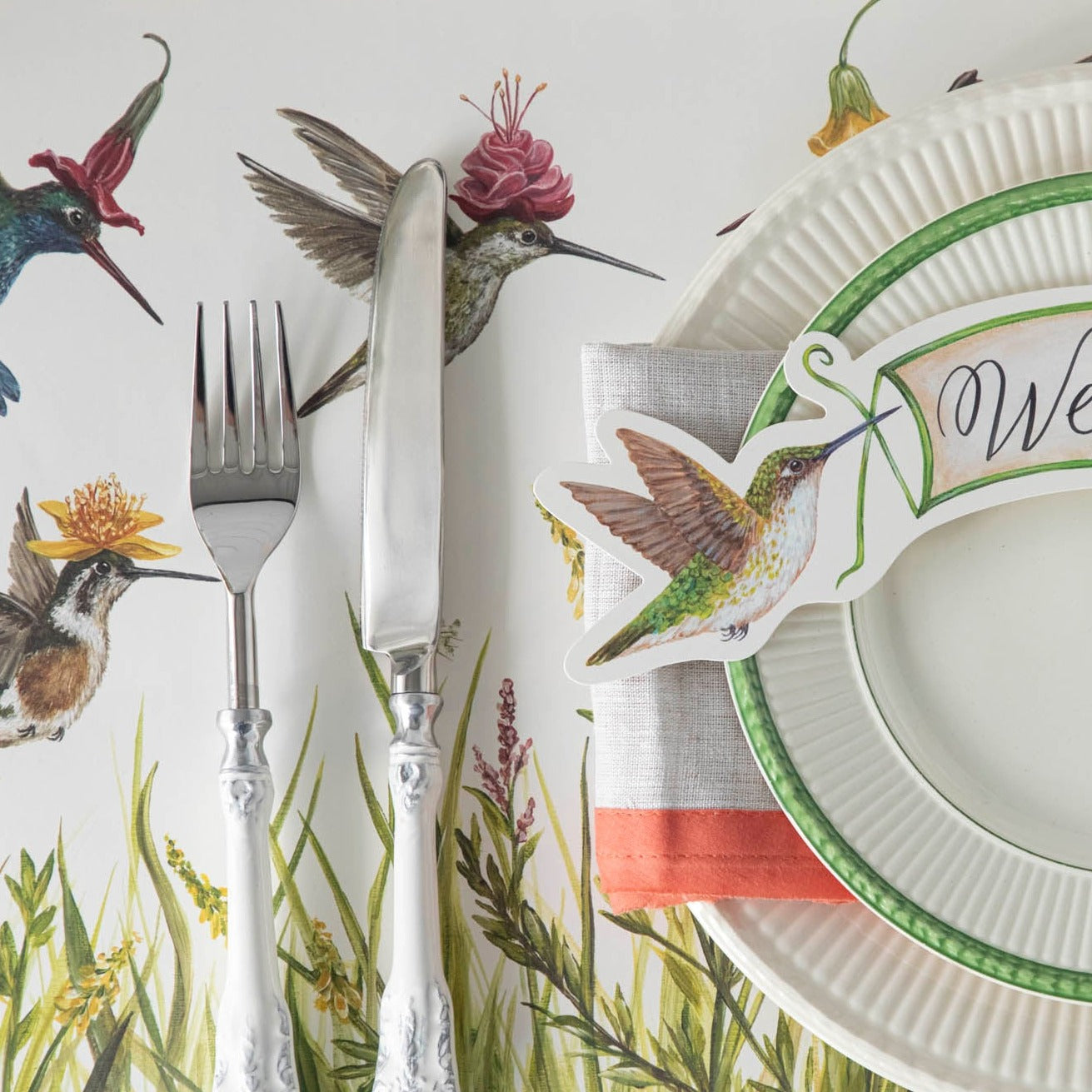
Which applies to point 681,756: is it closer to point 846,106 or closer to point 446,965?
point 446,965

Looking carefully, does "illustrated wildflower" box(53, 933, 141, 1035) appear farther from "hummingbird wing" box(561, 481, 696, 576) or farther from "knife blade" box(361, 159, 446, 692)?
"hummingbird wing" box(561, 481, 696, 576)

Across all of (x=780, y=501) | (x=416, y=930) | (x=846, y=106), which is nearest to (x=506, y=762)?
(x=416, y=930)

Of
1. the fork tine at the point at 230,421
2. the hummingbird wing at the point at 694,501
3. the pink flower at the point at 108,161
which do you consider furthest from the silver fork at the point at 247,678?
the hummingbird wing at the point at 694,501

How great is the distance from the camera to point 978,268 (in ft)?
1.70

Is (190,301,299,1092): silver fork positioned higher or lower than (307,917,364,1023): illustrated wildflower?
higher

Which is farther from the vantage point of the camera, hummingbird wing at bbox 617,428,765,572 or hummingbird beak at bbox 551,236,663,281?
hummingbird beak at bbox 551,236,663,281

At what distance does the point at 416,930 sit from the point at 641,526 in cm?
24

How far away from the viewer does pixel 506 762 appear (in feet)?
1.98

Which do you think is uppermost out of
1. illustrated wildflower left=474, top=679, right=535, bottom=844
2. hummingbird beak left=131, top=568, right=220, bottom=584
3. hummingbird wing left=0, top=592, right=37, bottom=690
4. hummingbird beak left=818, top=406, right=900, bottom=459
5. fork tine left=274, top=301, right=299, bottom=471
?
fork tine left=274, top=301, right=299, bottom=471

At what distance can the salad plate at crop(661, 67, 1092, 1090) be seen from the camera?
0.49 m

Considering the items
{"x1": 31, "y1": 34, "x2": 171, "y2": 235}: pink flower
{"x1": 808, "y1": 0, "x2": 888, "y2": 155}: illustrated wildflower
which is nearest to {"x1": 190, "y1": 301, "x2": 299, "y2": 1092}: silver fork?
{"x1": 31, "y1": 34, "x2": 171, "y2": 235}: pink flower

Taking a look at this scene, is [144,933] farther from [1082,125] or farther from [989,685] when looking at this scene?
[1082,125]

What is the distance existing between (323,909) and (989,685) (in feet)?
1.28

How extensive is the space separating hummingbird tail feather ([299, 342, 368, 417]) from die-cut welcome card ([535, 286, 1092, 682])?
0.61 ft
